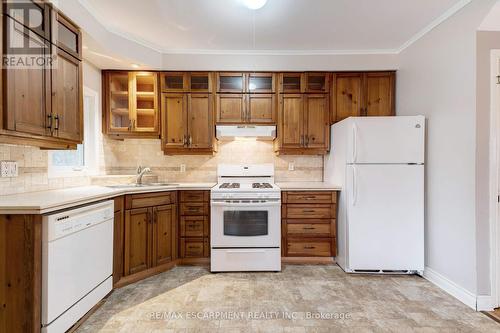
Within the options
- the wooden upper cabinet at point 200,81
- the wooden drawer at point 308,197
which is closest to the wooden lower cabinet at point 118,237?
the wooden upper cabinet at point 200,81

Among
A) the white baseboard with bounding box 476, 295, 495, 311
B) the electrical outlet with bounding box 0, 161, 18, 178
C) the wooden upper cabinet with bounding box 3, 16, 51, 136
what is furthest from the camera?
the white baseboard with bounding box 476, 295, 495, 311

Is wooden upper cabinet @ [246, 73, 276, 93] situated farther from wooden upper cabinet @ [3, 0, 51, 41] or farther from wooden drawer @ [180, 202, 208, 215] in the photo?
wooden upper cabinet @ [3, 0, 51, 41]

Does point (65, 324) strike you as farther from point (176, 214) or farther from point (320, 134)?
point (320, 134)

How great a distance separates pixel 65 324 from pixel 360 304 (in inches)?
90.3

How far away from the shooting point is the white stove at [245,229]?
2977 mm

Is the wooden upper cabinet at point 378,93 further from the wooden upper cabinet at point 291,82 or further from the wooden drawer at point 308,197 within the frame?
the wooden drawer at point 308,197

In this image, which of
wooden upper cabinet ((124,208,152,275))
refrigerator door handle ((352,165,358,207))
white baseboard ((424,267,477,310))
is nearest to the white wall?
white baseboard ((424,267,477,310))

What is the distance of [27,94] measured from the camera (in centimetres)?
183

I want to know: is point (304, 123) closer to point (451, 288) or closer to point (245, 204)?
point (245, 204)

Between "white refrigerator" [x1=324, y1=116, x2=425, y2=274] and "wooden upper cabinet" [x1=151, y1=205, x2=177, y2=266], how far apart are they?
6.55 ft

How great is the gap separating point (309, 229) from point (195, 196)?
1441mm

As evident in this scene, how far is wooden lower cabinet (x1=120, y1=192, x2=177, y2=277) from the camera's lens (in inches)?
106

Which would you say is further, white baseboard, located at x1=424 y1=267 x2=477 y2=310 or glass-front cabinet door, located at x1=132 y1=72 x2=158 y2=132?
glass-front cabinet door, located at x1=132 y1=72 x2=158 y2=132

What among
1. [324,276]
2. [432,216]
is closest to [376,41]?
[432,216]
